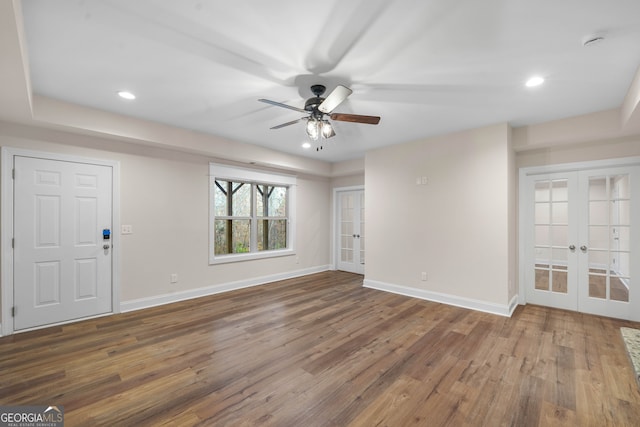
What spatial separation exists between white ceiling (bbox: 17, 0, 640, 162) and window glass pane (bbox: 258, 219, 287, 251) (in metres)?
2.84

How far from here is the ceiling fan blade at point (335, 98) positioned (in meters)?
2.19

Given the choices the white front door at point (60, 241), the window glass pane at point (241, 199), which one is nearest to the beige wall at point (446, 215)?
the window glass pane at point (241, 199)

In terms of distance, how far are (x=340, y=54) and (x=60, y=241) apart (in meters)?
3.97

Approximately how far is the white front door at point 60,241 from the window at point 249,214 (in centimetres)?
152

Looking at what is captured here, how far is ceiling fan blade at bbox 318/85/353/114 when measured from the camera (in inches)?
86.0

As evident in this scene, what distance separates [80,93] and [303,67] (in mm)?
2471

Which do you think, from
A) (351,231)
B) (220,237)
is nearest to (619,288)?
(351,231)

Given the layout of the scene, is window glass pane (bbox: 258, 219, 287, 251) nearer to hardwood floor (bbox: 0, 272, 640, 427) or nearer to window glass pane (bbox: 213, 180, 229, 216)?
window glass pane (bbox: 213, 180, 229, 216)

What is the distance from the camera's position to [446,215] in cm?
427

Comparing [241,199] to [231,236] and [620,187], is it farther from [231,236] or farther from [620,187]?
[620,187]

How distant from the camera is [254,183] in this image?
5516 mm

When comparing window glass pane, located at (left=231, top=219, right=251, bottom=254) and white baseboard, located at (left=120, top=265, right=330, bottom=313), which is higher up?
window glass pane, located at (left=231, top=219, right=251, bottom=254)

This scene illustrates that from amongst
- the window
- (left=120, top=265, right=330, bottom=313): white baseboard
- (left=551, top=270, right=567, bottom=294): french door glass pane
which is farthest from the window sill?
(left=551, top=270, right=567, bottom=294): french door glass pane

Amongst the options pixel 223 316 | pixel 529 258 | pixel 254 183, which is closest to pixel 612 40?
pixel 529 258
